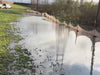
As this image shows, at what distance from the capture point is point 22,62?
10117mm

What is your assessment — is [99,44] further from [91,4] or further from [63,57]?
[91,4]

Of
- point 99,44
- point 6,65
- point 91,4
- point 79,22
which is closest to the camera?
point 6,65

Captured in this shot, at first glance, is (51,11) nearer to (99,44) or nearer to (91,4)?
(91,4)

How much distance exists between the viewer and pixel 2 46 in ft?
42.4

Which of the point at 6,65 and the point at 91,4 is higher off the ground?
the point at 91,4

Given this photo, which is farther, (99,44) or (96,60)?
(99,44)

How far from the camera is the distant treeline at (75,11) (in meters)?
27.4

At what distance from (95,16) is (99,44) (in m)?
10.2

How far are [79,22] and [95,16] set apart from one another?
3996 millimetres

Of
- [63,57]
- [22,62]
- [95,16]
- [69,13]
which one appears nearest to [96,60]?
[63,57]

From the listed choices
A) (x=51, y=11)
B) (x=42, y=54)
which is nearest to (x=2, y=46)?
(x=42, y=54)

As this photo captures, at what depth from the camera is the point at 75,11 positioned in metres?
32.4

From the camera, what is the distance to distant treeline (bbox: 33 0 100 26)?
27.4 m

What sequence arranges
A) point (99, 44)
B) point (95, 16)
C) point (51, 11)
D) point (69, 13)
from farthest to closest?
point (51, 11), point (69, 13), point (95, 16), point (99, 44)
